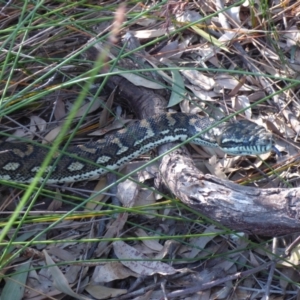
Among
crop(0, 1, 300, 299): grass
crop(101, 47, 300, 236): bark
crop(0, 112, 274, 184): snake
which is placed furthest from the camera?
crop(0, 112, 274, 184): snake

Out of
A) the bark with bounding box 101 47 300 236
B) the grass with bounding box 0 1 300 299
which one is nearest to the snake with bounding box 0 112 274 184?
the grass with bounding box 0 1 300 299

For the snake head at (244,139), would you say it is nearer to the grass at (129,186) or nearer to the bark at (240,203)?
the grass at (129,186)

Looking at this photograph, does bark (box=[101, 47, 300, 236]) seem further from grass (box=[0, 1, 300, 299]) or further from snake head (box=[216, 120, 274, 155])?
snake head (box=[216, 120, 274, 155])

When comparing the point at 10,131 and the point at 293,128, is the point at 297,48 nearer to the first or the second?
the point at 293,128

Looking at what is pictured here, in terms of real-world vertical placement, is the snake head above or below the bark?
below

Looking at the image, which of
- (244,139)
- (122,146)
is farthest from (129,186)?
(244,139)

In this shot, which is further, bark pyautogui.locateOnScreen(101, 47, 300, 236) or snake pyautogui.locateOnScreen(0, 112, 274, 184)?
snake pyautogui.locateOnScreen(0, 112, 274, 184)

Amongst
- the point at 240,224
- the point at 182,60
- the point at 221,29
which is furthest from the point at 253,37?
the point at 240,224

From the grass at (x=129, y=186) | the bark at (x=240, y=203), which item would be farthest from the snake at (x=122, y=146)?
the bark at (x=240, y=203)

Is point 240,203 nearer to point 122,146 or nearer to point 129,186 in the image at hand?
point 129,186
